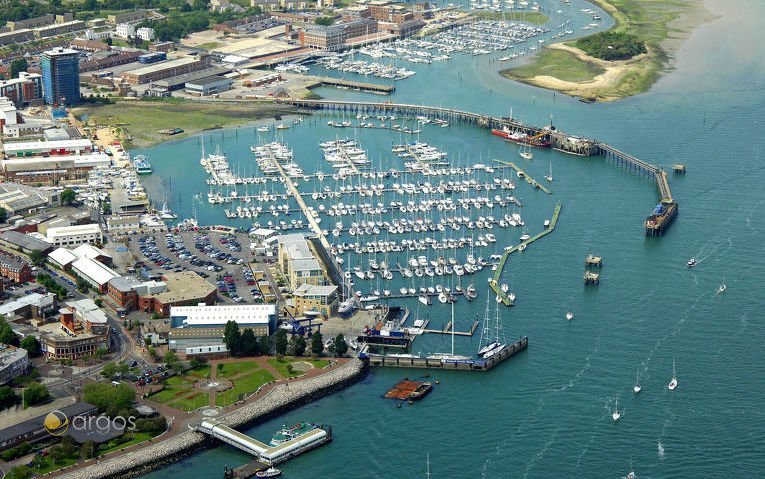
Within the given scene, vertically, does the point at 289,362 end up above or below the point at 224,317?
below

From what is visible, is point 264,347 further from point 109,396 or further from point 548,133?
point 548,133

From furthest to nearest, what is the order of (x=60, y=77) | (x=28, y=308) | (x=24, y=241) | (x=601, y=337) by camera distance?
(x=60, y=77)
(x=24, y=241)
(x=28, y=308)
(x=601, y=337)

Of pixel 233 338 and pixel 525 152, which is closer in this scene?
pixel 233 338

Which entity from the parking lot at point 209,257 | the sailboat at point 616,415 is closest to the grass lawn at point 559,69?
the parking lot at point 209,257

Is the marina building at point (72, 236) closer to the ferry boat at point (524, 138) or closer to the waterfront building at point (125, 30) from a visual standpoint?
the ferry boat at point (524, 138)

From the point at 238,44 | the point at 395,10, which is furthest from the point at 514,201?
the point at 395,10

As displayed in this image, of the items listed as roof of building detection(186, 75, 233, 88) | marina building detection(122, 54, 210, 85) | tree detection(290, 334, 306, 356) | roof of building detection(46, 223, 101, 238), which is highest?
marina building detection(122, 54, 210, 85)

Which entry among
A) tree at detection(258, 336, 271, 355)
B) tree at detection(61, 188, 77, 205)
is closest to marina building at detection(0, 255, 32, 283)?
tree at detection(61, 188, 77, 205)

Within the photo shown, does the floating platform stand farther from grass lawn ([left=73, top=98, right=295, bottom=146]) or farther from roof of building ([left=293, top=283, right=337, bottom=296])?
grass lawn ([left=73, top=98, right=295, bottom=146])

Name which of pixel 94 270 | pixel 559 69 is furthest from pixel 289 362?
pixel 559 69
